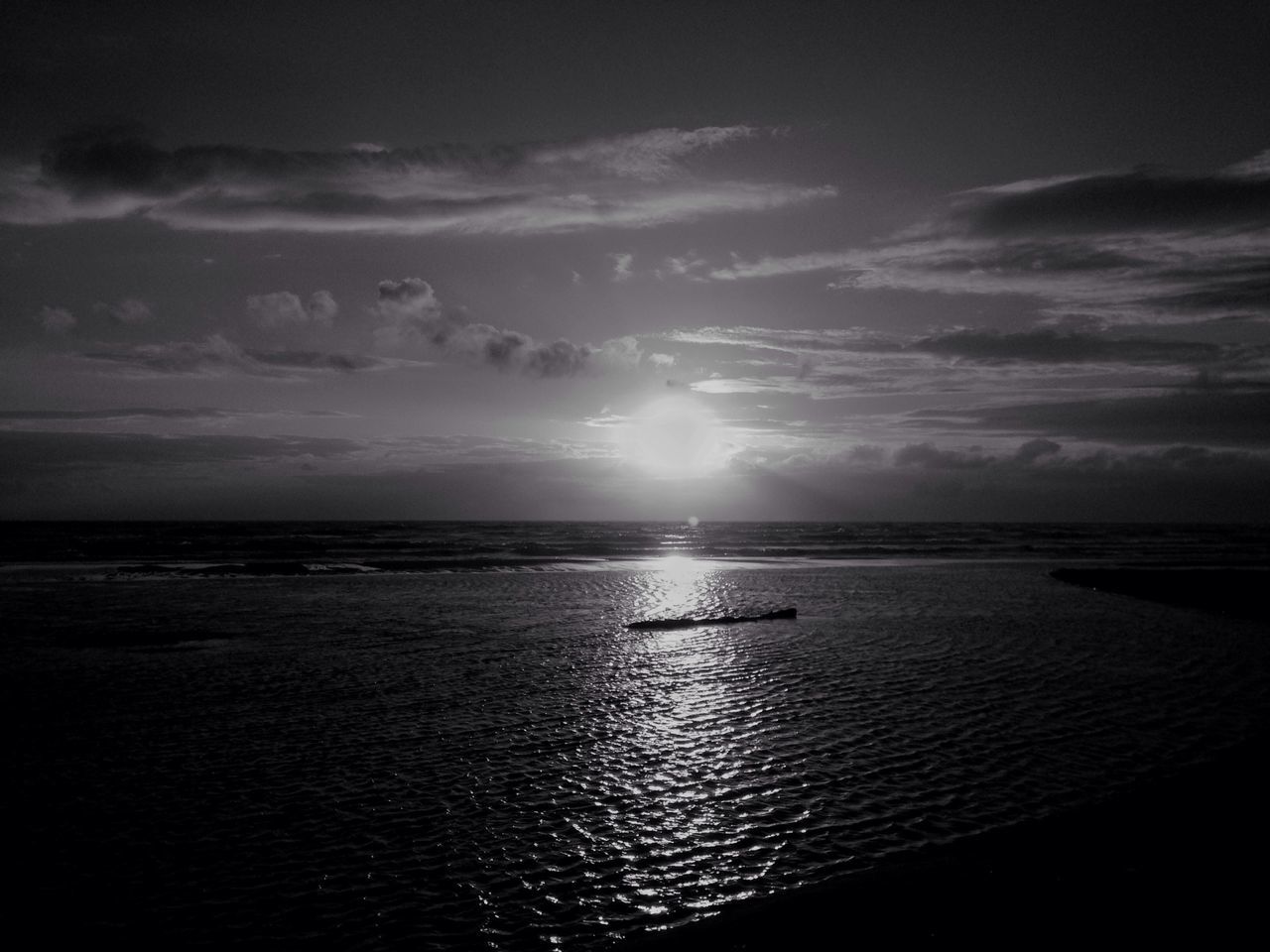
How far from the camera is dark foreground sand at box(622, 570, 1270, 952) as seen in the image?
25.1ft

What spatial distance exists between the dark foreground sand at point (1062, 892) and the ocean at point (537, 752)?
1264mm

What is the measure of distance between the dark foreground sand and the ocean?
1264 millimetres

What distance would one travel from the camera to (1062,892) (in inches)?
333

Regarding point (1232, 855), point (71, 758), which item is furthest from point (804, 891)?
point (71, 758)

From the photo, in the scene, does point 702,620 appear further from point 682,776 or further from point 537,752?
point 682,776

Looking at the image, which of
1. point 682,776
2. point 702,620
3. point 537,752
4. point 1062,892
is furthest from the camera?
point 702,620

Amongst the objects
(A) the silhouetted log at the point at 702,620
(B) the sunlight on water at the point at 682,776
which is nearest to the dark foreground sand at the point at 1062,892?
(B) the sunlight on water at the point at 682,776

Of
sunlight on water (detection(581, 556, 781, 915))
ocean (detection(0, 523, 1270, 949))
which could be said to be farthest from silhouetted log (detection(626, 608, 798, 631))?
sunlight on water (detection(581, 556, 781, 915))

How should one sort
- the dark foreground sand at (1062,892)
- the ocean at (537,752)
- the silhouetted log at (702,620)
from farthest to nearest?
1. the silhouetted log at (702,620)
2. the ocean at (537,752)
3. the dark foreground sand at (1062,892)

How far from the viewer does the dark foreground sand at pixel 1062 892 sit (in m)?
7.64

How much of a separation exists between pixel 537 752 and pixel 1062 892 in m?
9.99

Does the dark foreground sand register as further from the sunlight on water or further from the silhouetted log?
the silhouetted log

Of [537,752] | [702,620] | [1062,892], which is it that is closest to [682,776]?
[537,752]

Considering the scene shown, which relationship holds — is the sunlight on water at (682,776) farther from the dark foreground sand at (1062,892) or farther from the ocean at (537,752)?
the dark foreground sand at (1062,892)
